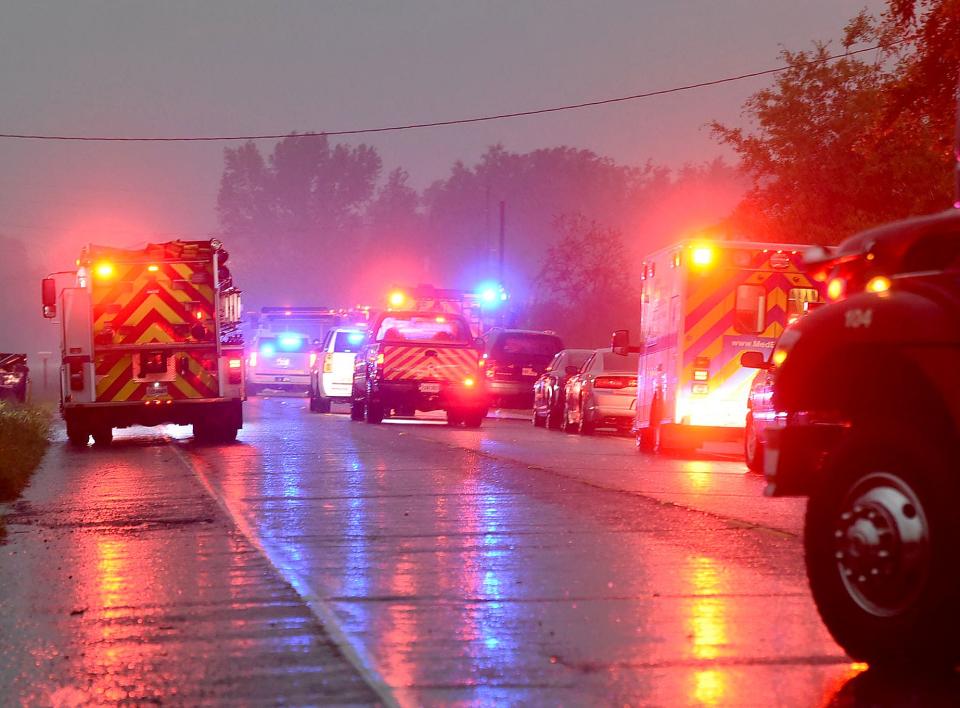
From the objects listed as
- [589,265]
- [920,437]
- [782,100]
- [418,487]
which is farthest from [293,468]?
[589,265]

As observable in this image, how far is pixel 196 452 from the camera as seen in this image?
20.8 metres

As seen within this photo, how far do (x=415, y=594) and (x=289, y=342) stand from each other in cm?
3860

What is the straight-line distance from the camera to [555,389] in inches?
1191

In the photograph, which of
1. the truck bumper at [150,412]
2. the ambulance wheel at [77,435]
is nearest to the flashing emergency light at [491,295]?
the truck bumper at [150,412]

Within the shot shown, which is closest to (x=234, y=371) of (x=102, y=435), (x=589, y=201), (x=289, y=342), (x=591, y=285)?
(x=102, y=435)

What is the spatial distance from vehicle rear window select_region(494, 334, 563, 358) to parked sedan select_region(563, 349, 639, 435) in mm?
10300

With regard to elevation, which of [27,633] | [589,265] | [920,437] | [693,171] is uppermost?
[693,171]

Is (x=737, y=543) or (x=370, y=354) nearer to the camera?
(x=737, y=543)

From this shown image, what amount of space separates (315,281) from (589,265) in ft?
262

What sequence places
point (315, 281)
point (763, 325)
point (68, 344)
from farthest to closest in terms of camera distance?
point (315, 281)
point (68, 344)
point (763, 325)

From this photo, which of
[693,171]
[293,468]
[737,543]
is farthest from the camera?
[693,171]

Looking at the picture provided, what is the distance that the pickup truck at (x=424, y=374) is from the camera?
28859 mm

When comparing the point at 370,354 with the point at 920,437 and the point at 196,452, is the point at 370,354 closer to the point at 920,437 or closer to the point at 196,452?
the point at 196,452

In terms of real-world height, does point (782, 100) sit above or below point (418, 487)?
above
